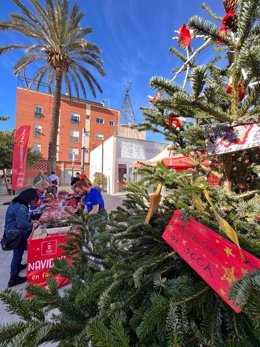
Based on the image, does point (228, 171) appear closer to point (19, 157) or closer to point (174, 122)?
point (174, 122)

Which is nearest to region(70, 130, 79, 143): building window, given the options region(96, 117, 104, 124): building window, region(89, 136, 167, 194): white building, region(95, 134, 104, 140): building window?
region(95, 134, 104, 140): building window

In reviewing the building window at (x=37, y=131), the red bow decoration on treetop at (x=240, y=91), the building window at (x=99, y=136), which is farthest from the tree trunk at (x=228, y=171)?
the building window at (x=99, y=136)

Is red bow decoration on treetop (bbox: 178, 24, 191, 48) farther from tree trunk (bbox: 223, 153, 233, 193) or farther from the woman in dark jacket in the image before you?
the woman in dark jacket

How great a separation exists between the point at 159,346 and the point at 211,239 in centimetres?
48

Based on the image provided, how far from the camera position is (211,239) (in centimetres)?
100

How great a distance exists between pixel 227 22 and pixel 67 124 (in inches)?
1397

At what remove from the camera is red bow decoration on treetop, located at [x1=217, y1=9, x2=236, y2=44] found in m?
1.45

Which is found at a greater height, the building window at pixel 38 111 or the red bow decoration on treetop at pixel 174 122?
the building window at pixel 38 111

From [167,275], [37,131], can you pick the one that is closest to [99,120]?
[37,131]

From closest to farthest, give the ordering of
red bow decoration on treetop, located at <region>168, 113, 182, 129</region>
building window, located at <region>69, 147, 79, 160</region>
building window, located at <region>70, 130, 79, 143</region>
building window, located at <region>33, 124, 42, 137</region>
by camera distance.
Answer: red bow decoration on treetop, located at <region>168, 113, 182, 129</region>, building window, located at <region>33, 124, 42, 137</region>, building window, located at <region>69, 147, 79, 160</region>, building window, located at <region>70, 130, 79, 143</region>

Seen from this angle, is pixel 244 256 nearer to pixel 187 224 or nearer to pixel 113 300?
pixel 187 224

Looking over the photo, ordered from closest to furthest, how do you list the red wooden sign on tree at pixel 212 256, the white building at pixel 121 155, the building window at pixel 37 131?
the red wooden sign on tree at pixel 212 256
the white building at pixel 121 155
the building window at pixel 37 131

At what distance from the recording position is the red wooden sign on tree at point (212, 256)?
2.73 ft

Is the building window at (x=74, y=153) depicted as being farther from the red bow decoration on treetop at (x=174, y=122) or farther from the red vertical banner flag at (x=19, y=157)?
the red bow decoration on treetop at (x=174, y=122)
